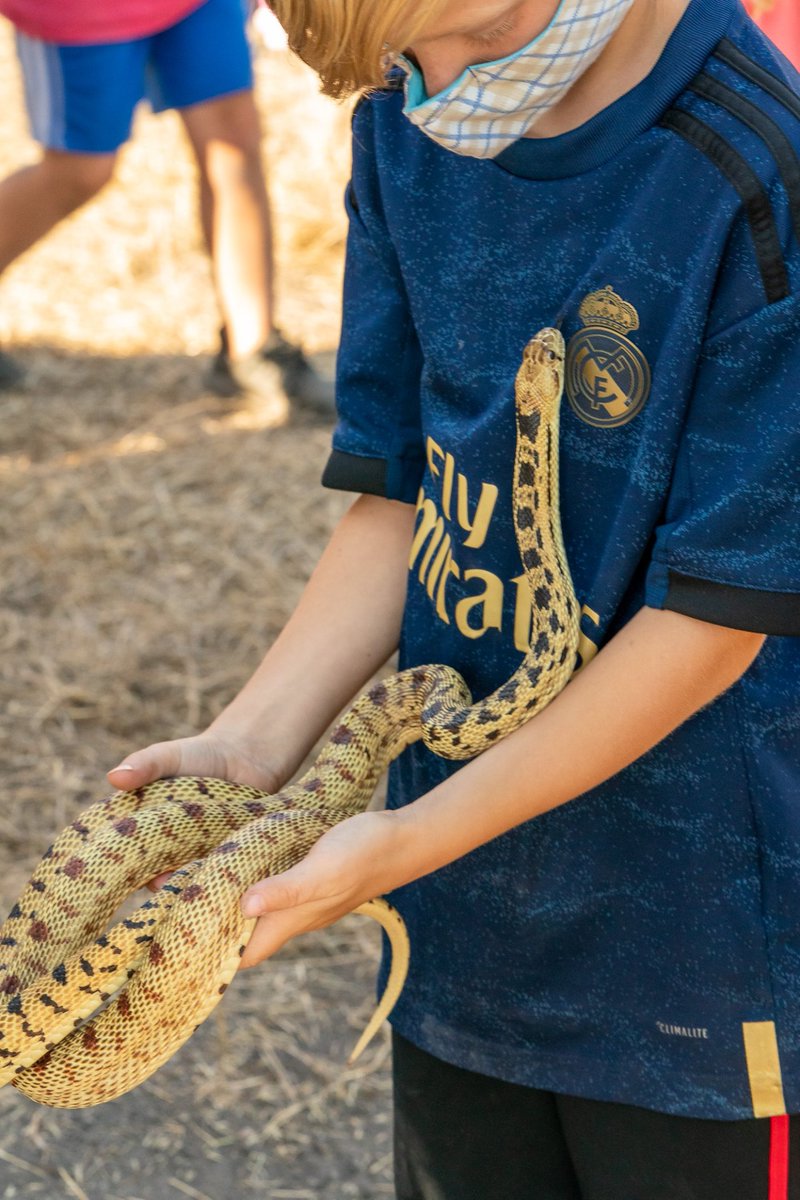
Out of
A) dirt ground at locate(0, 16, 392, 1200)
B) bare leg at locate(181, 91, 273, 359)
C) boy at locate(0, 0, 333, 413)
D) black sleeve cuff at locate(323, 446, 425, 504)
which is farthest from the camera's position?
bare leg at locate(181, 91, 273, 359)

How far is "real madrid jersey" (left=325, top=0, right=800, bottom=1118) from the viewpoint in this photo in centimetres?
170

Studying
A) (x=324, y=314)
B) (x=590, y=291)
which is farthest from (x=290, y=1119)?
(x=324, y=314)

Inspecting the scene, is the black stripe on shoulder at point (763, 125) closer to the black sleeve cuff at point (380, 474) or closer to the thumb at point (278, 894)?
the black sleeve cuff at point (380, 474)

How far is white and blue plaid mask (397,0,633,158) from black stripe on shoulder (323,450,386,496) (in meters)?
0.55

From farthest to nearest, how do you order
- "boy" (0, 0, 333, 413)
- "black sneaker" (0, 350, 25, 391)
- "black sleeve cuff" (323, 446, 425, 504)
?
"black sneaker" (0, 350, 25, 391)
"boy" (0, 0, 333, 413)
"black sleeve cuff" (323, 446, 425, 504)

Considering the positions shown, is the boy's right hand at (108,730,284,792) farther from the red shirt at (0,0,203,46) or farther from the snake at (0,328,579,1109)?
the red shirt at (0,0,203,46)

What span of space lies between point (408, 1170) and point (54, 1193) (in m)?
1.25

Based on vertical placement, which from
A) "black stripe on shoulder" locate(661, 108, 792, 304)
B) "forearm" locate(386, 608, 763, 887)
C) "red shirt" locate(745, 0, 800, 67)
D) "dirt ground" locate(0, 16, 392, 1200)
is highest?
"black stripe on shoulder" locate(661, 108, 792, 304)

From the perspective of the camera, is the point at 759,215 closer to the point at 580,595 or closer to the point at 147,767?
the point at 580,595

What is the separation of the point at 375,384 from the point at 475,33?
647 millimetres

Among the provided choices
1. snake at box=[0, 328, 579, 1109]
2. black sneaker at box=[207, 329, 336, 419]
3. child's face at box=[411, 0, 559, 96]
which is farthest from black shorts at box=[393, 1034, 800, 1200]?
black sneaker at box=[207, 329, 336, 419]

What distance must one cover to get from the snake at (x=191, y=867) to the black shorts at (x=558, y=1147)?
18 cm

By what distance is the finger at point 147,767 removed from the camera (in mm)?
2127

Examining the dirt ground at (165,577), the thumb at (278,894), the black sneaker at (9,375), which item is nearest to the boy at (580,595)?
the thumb at (278,894)
